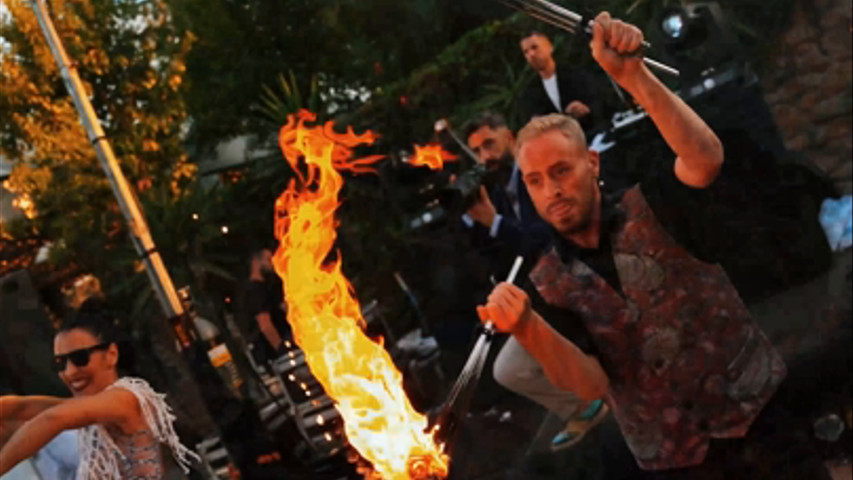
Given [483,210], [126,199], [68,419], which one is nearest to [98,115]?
[126,199]

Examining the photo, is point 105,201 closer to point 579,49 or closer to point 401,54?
point 401,54

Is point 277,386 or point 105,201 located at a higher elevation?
point 105,201

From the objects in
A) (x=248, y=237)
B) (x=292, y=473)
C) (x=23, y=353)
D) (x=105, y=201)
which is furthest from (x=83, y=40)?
(x=292, y=473)

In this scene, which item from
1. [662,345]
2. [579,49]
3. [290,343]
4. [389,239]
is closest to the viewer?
[662,345]

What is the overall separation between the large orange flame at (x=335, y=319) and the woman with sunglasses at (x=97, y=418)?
51 centimetres

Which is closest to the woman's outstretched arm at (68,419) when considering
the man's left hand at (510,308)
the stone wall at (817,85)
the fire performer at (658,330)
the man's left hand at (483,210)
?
the man's left hand at (510,308)

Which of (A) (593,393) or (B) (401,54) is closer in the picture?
(A) (593,393)

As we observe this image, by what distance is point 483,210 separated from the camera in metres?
3.59

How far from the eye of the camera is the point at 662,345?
269 centimetres

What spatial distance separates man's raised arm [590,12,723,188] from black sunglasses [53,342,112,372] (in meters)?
1.57

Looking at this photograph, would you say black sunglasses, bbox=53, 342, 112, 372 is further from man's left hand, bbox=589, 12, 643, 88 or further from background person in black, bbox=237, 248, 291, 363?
man's left hand, bbox=589, 12, 643, 88

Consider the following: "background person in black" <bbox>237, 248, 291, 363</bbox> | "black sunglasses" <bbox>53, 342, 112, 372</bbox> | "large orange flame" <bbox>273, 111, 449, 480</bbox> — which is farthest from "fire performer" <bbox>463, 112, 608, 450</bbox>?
"black sunglasses" <bbox>53, 342, 112, 372</bbox>

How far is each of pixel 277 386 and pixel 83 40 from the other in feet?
4.71

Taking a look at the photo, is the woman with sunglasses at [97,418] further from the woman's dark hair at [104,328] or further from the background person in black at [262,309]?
the background person in black at [262,309]
